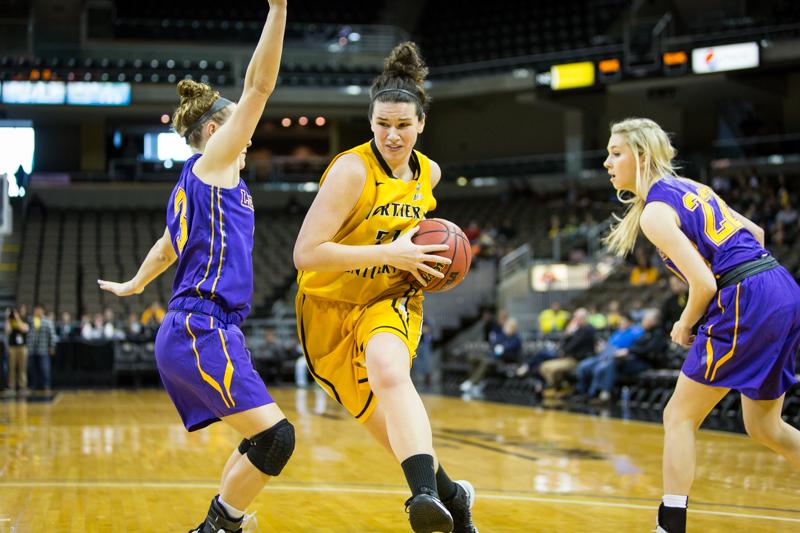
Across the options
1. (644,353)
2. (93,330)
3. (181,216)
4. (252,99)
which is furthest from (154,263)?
(93,330)

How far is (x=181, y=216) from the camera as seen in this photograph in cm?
364

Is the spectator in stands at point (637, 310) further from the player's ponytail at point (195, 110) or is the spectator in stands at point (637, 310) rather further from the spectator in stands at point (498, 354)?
the player's ponytail at point (195, 110)

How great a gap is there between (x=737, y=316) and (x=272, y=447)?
1772 millimetres

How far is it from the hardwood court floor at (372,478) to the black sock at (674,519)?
532mm

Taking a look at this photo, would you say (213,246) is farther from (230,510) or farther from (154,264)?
(230,510)

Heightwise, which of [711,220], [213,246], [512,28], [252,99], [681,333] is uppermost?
[512,28]

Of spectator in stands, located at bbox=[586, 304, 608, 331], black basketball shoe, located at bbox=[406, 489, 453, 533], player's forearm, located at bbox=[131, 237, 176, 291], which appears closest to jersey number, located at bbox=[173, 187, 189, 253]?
player's forearm, located at bbox=[131, 237, 176, 291]

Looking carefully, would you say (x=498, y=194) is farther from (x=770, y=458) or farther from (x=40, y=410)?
(x=770, y=458)

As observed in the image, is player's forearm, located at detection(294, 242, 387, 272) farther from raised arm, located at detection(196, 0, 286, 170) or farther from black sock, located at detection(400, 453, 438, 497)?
black sock, located at detection(400, 453, 438, 497)

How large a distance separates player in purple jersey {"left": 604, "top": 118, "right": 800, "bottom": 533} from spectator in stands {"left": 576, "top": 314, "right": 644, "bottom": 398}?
8405 mm

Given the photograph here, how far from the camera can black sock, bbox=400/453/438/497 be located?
10.7 feet

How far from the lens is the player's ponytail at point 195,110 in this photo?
3.73 meters

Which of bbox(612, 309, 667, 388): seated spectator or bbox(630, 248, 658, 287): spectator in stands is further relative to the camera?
bbox(630, 248, 658, 287): spectator in stands

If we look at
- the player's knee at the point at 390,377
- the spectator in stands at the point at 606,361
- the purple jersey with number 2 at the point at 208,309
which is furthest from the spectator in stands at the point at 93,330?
the player's knee at the point at 390,377
